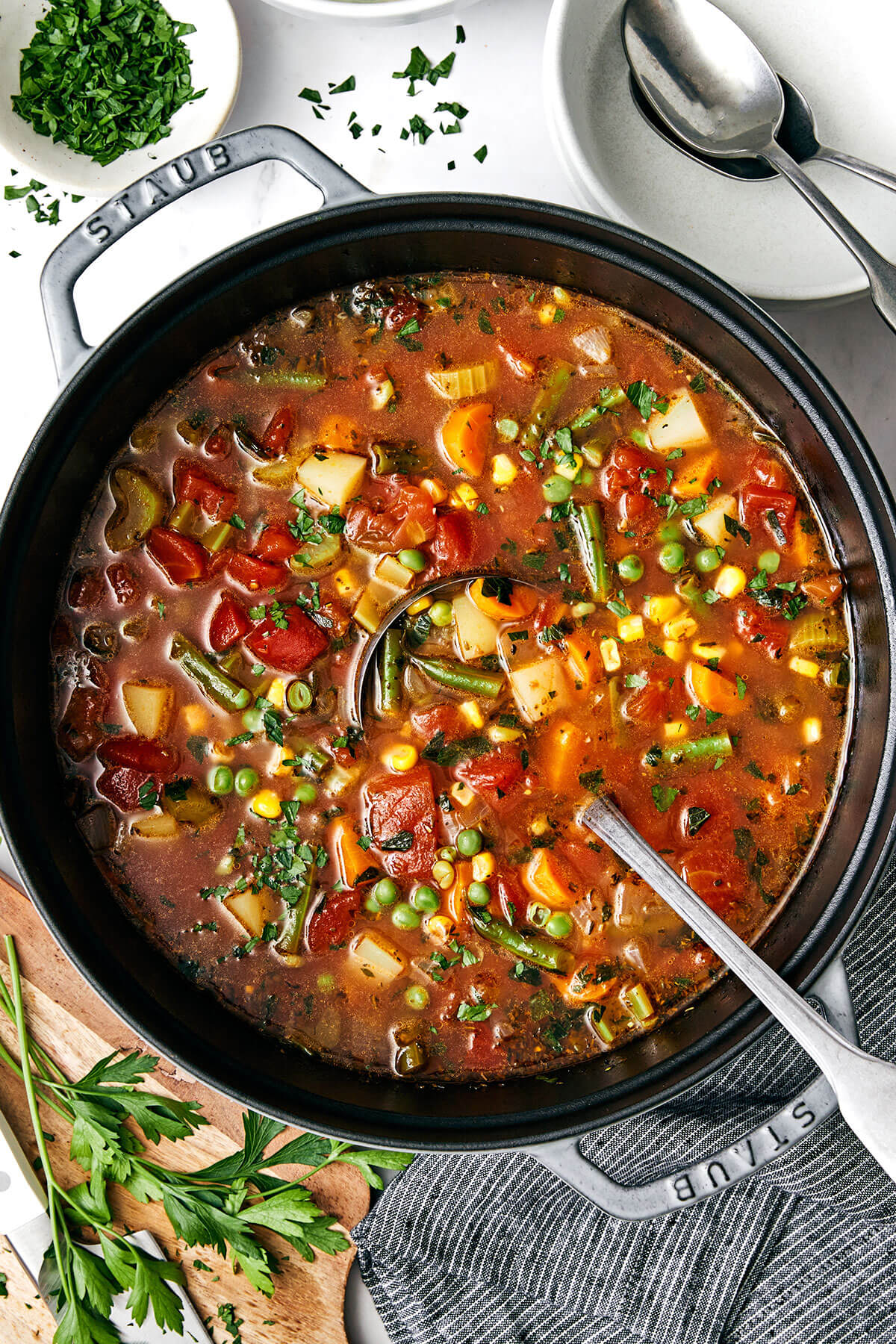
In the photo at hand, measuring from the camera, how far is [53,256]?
303cm

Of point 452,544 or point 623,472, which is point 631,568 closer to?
point 623,472

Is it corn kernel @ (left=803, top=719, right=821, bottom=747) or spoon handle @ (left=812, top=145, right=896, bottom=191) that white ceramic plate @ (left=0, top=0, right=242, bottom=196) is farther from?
corn kernel @ (left=803, top=719, right=821, bottom=747)

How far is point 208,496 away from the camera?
11.4 ft

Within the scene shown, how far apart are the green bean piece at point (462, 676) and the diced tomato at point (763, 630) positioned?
869mm

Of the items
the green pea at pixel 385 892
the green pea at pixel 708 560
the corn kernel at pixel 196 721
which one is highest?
the green pea at pixel 708 560

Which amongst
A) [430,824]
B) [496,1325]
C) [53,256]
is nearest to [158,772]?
[430,824]

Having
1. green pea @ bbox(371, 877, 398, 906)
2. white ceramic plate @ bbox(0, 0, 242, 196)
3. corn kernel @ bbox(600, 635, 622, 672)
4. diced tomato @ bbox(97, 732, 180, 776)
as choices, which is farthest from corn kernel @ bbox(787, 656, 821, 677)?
white ceramic plate @ bbox(0, 0, 242, 196)

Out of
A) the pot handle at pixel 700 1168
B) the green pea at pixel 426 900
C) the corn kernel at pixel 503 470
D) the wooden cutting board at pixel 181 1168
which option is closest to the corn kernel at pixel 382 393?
the corn kernel at pixel 503 470

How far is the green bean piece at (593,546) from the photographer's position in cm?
348

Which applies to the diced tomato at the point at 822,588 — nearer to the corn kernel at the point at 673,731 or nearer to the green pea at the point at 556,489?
the corn kernel at the point at 673,731

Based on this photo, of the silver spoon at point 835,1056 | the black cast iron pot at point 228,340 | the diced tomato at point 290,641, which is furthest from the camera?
the diced tomato at point 290,641

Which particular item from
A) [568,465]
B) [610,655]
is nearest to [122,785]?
[610,655]

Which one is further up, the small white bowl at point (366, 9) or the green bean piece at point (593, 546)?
the small white bowl at point (366, 9)

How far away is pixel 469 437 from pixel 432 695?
0.90 metres
